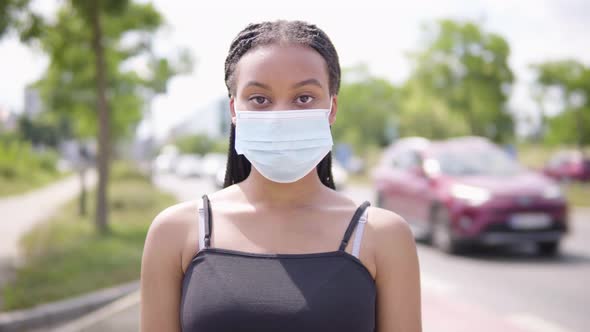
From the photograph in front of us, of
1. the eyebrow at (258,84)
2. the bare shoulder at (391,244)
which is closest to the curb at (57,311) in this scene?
the eyebrow at (258,84)

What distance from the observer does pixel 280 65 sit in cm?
174

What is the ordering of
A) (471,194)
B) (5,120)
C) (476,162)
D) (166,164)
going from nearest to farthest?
(471,194), (476,162), (5,120), (166,164)

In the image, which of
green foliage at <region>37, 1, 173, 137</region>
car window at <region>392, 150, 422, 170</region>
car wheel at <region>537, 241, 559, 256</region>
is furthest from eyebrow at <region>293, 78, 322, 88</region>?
green foliage at <region>37, 1, 173, 137</region>

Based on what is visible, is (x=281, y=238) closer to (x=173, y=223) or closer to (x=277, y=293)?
(x=277, y=293)

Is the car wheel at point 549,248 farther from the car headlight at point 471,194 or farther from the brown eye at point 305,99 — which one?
the brown eye at point 305,99

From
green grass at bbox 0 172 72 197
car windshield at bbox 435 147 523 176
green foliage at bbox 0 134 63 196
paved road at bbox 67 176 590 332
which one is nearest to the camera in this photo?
paved road at bbox 67 176 590 332

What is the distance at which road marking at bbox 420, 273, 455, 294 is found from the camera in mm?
7051

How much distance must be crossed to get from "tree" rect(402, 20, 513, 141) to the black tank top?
4588 centimetres

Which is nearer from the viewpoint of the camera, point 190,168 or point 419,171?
point 419,171

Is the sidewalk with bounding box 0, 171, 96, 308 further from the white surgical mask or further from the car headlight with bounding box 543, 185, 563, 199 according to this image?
the car headlight with bounding box 543, 185, 563, 199

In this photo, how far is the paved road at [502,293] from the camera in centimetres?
566

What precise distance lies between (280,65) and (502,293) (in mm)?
5964

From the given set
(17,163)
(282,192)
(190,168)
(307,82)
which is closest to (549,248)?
(282,192)

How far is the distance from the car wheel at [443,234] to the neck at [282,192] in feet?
25.0
